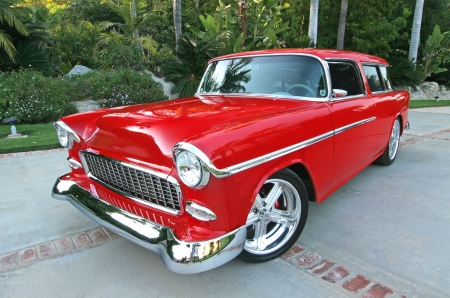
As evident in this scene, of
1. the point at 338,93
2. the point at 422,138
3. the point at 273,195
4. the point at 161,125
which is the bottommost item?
the point at 422,138

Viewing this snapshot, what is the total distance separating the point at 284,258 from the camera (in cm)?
245

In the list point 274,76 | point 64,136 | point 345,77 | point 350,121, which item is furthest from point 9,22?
point 350,121

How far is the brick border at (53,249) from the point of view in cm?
241

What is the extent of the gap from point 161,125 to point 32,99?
643 cm

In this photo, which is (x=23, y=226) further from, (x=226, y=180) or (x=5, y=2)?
(x=5, y=2)

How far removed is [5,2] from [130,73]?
3.55 metres

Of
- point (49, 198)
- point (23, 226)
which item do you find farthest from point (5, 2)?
point (23, 226)

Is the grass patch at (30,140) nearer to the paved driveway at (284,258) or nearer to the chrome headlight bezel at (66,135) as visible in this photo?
the paved driveway at (284,258)

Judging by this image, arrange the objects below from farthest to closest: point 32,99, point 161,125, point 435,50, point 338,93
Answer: point 435,50, point 32,99, point 338,93, point 161,125

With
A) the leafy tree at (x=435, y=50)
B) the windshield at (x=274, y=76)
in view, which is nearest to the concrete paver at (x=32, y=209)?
the windshield at (x=274, y=76)

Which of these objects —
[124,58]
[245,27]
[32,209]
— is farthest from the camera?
[245,27]

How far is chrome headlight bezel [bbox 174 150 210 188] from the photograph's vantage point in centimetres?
178

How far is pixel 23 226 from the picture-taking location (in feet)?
9.59

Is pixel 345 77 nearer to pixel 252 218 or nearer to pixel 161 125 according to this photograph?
pixel 252 218
